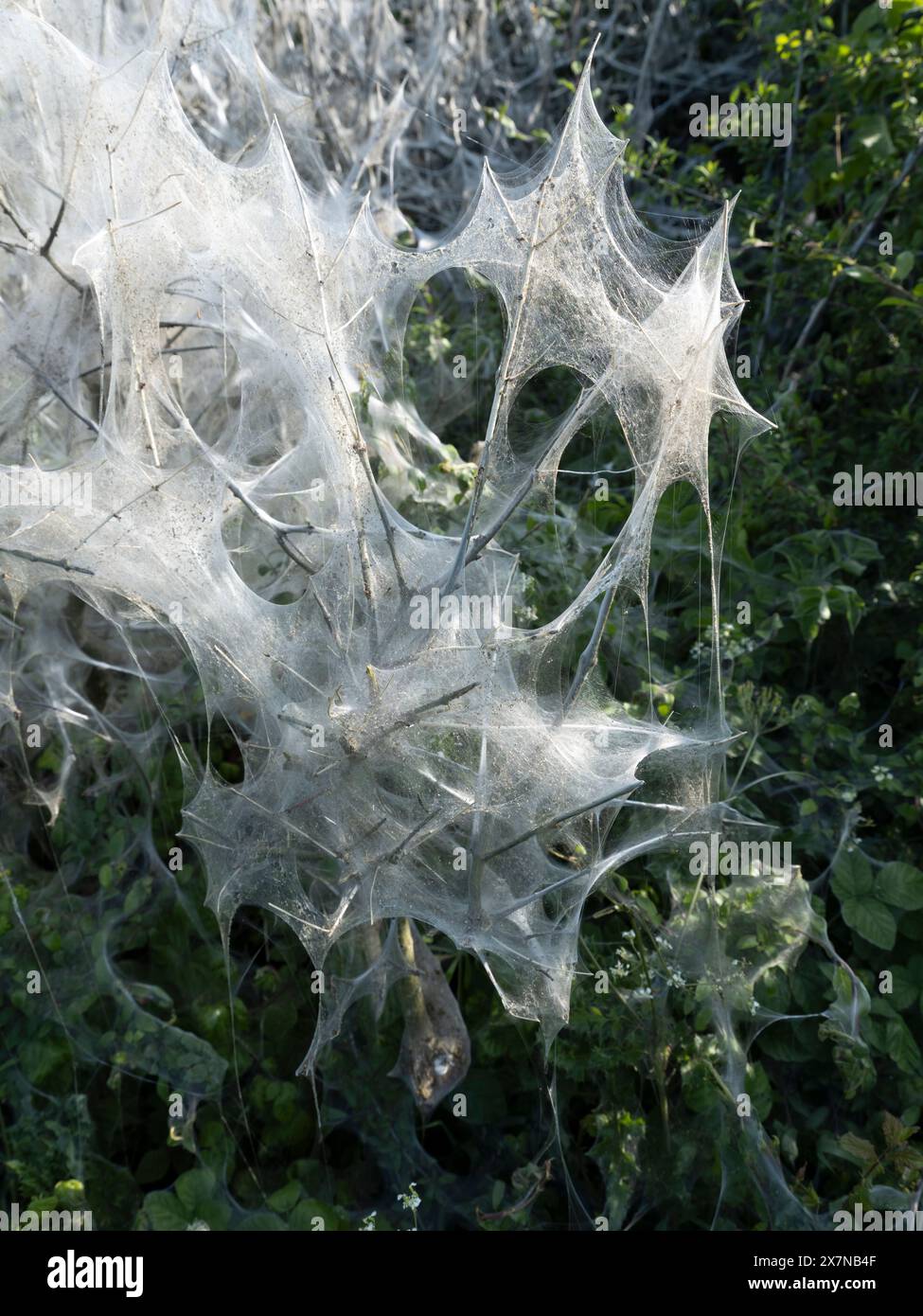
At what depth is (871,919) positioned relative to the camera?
313 cm

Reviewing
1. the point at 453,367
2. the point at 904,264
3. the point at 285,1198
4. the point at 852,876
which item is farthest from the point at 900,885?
the point at 453,367

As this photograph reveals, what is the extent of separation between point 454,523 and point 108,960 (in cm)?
165

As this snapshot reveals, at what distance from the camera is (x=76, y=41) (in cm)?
354

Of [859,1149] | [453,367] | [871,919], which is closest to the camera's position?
[859,1149]

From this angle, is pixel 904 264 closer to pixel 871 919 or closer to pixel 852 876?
pixel 852 876

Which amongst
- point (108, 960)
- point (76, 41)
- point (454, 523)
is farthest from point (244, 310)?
point (108, 960)

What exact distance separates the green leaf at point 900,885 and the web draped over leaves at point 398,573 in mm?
359

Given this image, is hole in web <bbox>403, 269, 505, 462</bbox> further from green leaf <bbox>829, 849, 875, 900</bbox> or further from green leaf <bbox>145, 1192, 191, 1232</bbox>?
green leaf <bbox>145, 1192, 191, 1232</bbox>

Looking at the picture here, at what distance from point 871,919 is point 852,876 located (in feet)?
0.45

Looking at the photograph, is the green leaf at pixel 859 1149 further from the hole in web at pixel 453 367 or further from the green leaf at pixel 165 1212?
the hole in web at pixel 453 367

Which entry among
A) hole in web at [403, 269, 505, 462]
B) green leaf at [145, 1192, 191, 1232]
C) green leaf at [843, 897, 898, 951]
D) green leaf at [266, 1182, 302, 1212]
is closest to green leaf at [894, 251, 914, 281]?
hole in web at [403, 269, 505, 462]

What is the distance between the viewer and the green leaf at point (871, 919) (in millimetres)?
3078

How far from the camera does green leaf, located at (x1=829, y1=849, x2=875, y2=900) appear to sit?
3201mm

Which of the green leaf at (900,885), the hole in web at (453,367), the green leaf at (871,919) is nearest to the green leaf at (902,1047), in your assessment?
the green leaf at (871,919)
